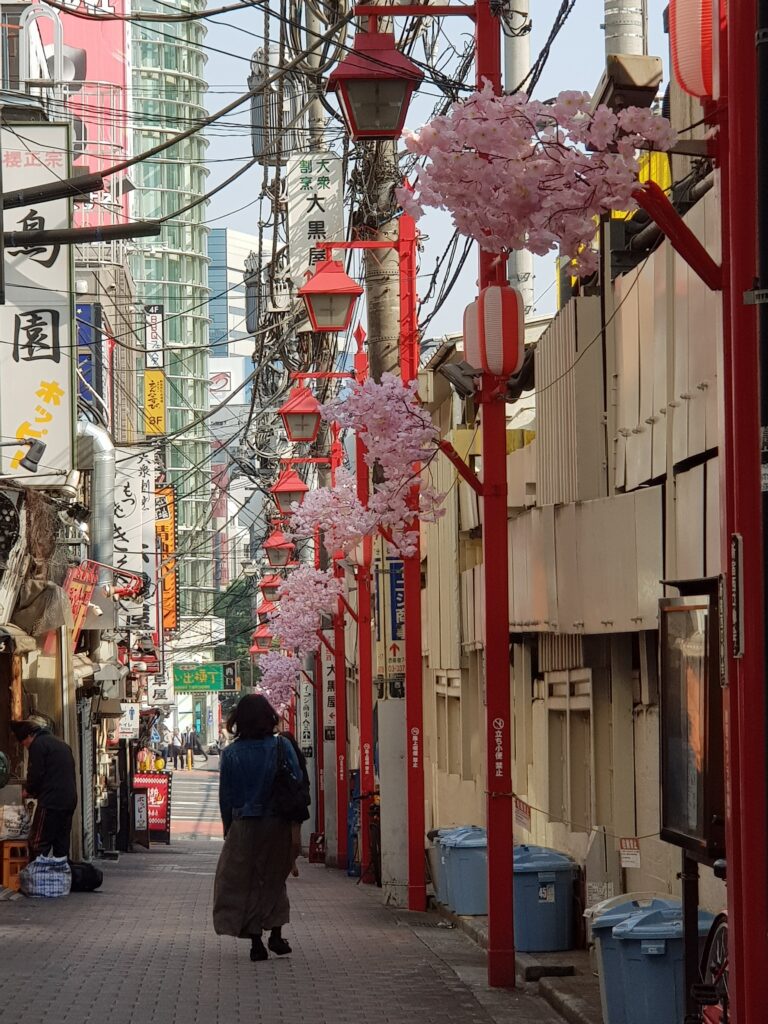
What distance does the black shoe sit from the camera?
13695 millimetres

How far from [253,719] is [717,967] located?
6.74 m

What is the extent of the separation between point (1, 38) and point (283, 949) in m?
21.3

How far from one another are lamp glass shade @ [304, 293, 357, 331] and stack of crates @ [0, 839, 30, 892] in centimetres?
701

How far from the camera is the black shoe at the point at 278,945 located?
13.7 m

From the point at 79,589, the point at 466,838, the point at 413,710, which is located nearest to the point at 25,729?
the point at 413,710

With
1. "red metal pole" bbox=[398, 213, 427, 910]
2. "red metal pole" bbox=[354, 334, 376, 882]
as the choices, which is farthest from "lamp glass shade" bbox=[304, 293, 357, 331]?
"red metal pole" bbox=[354, 334, 376, 882]

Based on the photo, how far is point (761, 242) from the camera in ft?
16.5

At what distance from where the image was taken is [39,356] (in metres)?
20.4

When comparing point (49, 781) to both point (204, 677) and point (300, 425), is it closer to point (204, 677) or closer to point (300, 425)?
point (300, 425)

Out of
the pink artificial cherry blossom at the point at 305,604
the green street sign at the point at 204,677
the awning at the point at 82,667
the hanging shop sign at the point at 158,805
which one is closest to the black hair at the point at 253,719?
the awning at the point at 82,667

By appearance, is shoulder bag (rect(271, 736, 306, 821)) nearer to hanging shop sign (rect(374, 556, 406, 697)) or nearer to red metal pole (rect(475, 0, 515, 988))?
red metal pole (rect(475, 0, 515, 988))

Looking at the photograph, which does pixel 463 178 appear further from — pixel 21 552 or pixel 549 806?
pixel 21 552

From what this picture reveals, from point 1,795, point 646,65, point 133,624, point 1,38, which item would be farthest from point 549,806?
point 133,624

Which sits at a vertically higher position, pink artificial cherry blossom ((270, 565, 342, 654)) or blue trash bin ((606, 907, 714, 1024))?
pink artificial cherry blossom ((270, 565, 342, 654))
